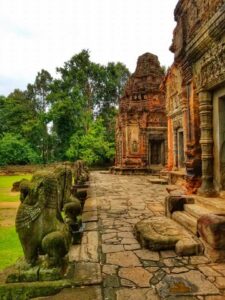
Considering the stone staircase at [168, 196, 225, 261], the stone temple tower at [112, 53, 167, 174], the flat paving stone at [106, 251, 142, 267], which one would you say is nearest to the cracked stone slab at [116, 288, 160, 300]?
the flat paving stone at [106, 251, 142, 267]

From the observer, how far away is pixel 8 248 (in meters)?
6.20

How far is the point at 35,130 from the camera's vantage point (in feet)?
133

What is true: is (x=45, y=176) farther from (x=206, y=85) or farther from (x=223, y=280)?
(x=206, y=85)

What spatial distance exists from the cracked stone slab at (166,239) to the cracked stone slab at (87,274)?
41.4 inches

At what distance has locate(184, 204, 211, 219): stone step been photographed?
5.26 m

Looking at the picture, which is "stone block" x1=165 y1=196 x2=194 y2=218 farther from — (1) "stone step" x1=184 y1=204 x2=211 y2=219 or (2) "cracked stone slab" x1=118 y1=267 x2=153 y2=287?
(2) "cracked stone slab" x1=118 y1=267 x2=153 y2=287

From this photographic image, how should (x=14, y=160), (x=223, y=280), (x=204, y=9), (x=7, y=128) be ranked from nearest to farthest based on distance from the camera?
(x=223, y=280)
(x=204, y=9)
(x=14, y=160)
(x=7, y=128)

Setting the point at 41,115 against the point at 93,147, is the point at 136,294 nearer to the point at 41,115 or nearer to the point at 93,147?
the point at 93,147

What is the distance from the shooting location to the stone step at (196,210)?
17.3 feet

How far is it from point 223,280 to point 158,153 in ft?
65.0

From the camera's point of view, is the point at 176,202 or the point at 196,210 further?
the point at 176,202

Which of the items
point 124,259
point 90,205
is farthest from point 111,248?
point 90,205

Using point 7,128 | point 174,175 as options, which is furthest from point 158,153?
point 7,128

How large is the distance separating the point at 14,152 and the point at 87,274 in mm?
36981
